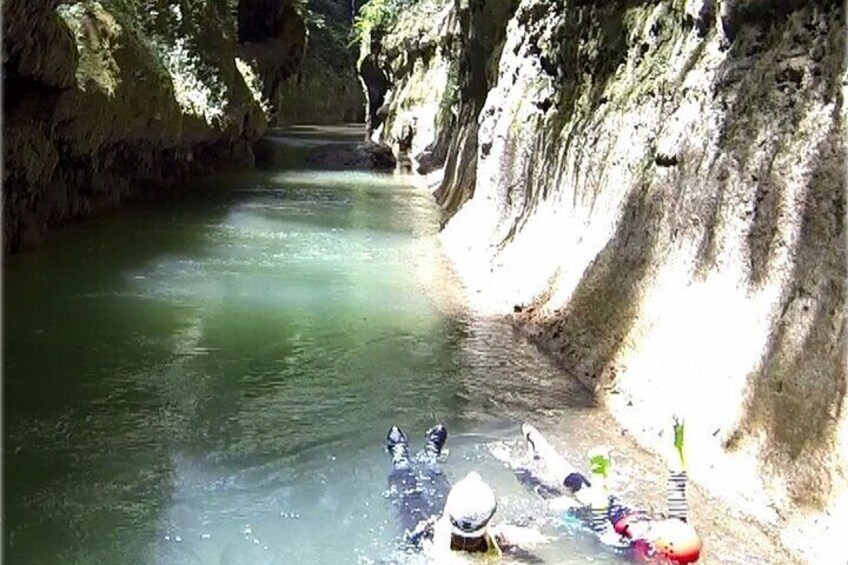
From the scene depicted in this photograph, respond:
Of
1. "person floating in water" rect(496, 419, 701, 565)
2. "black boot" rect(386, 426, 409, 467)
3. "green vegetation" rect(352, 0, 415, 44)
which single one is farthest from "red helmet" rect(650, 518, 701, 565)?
"green vegetation" rect(352, 0, 415, 44)

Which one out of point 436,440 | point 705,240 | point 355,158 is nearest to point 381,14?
point 355,158

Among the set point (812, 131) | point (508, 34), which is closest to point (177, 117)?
point (508, 34)

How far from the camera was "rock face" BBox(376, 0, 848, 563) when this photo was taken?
5781mm

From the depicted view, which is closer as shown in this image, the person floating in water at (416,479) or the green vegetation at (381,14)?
the person floating in water at (416,479)

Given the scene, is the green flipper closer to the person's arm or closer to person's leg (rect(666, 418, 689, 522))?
person's leg (rect(666, 418, 689, 522))

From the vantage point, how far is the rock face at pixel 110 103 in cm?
1227

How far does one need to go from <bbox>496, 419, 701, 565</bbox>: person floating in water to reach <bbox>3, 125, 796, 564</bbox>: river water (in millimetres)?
159

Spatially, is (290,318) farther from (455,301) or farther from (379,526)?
(379,526)

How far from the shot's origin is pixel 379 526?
5738mm

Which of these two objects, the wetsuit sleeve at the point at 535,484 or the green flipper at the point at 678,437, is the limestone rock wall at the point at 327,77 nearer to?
the wetsuit sleeve at the point at 535,484

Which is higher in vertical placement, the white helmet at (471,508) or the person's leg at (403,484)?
the white helmet at (471,508)

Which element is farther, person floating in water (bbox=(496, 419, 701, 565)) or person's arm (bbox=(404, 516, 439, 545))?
person's arm (bbox=(404, 516, 439, 545))

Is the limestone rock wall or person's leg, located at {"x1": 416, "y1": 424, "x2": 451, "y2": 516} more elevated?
the limestone rock wall

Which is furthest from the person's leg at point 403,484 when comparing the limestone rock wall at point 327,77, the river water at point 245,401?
the limestone rock wall at point 327,77
